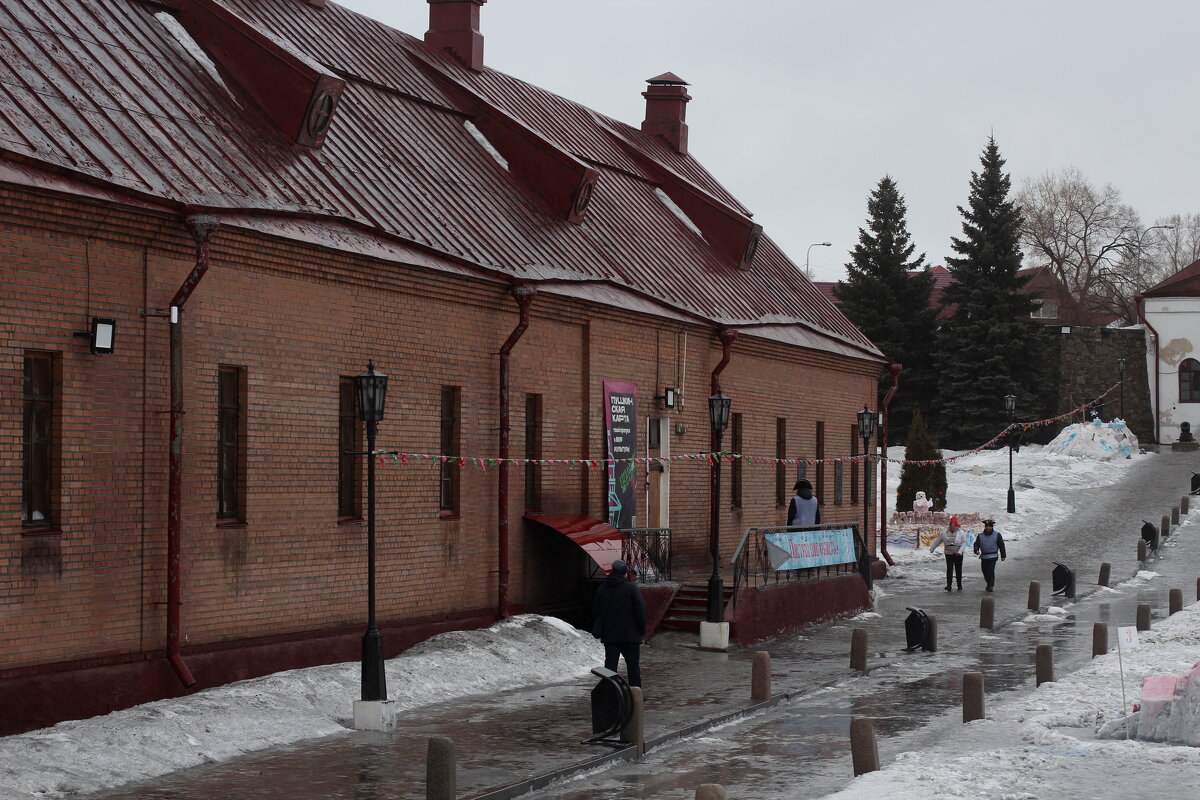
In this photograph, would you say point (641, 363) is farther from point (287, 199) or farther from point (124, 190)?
point (124, 190)

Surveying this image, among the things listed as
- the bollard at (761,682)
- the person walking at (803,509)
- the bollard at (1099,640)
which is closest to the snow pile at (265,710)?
the bollard at (761,682)

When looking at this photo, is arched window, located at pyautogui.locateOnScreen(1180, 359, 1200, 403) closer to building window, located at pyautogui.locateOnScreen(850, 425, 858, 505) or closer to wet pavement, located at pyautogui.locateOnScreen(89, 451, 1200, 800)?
building window, located at pyautogui.locateOnScreen(850, 425, 858, 505)

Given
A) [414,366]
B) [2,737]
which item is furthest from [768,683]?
[2,737]

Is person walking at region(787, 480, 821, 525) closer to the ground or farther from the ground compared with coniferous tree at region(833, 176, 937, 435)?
closer to the ground

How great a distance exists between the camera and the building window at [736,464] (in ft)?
96.0

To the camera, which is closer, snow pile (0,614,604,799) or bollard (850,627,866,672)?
snow pile (0,614,604,799)

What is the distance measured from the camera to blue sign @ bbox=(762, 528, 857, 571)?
25.0 m

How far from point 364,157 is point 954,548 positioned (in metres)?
17.5

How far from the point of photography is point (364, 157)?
20719mm

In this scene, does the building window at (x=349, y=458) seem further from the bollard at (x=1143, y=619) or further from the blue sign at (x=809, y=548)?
the bollard at (x=1143, y=619)

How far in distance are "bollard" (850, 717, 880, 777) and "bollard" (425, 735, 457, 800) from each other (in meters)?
3.77

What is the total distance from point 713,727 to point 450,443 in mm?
6109

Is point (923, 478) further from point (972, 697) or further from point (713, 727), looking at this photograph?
point (713, 727)

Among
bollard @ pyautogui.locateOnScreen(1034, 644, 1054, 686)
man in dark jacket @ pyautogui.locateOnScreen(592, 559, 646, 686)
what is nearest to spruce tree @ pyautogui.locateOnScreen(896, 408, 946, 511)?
bollard @ pyautogui.locateOnScreen(1034, 644, 1054, 686)
